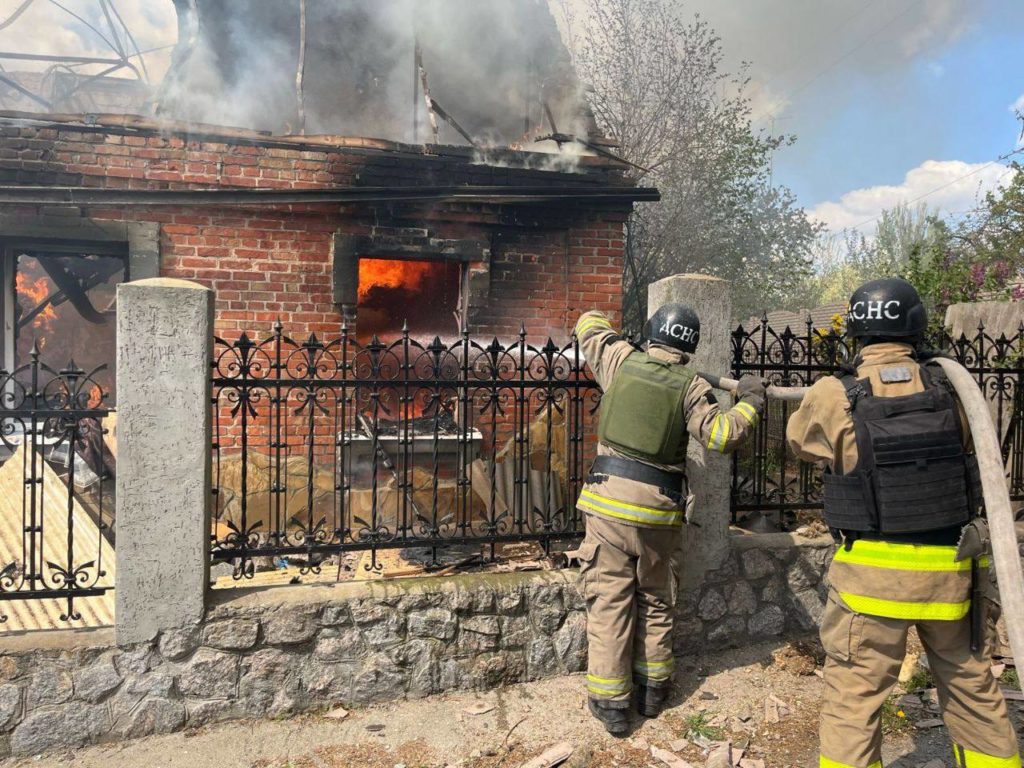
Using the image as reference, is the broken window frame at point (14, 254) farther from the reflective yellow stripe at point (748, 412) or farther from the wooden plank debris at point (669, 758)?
the wooden plank debris at point (669, 758)

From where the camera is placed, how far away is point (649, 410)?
327cm

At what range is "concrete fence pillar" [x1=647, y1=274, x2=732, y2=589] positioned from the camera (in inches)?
153

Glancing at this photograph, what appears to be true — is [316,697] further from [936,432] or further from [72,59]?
[72,59]

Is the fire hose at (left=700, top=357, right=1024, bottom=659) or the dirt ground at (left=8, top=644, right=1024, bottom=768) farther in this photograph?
the dirt ground at (left=8, top=644, right=1024, bottom=768)

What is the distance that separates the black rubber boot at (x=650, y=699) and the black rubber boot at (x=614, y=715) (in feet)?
0.49

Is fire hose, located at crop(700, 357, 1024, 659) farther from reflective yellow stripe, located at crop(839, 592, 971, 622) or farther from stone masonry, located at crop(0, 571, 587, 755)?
stone masonry, located at crop(0, 571, 587, 755)

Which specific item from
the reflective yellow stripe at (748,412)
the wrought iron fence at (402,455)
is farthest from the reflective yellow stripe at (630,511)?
the reflective yellow stripe at (748,412)

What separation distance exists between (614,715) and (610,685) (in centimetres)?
14

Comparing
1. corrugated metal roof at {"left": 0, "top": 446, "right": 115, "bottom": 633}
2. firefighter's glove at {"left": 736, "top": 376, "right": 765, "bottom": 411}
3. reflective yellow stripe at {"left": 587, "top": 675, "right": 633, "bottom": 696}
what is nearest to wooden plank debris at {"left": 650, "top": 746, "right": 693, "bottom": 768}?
reflective yellow stripe at {"left": 587, "top": 675, "right": 633, "bottom": 696}

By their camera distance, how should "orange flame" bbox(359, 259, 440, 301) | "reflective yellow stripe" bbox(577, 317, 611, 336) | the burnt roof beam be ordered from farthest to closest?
"orange flame" bbox(359, 259, 440, 301)
the burnt roof beam
"reflective yellow stripe" bbox(577, 317, 611, 336)

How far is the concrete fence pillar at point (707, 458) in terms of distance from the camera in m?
3.90

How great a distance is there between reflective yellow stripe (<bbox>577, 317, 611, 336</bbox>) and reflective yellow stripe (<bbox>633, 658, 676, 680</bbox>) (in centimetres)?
182

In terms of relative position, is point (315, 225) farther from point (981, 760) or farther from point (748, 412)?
point (981, 760)

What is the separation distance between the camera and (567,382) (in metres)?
3.91
